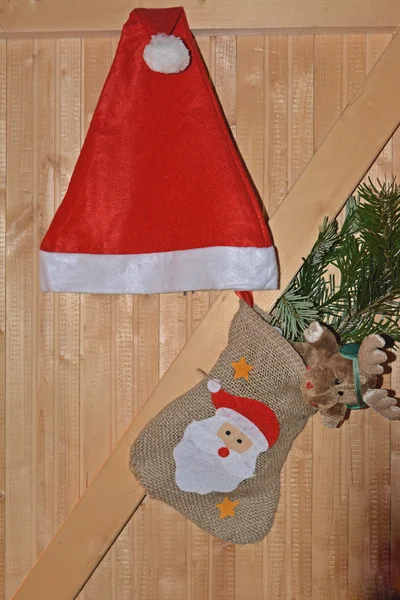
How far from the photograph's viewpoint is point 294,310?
130cm

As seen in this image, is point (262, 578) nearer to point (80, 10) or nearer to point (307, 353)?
point (307, 353)

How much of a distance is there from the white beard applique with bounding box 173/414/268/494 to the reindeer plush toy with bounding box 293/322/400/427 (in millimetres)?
151

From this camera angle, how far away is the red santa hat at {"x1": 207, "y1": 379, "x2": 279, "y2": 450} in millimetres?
1219

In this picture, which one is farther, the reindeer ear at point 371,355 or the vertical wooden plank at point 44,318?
the vertical wooden plank at point 44,318

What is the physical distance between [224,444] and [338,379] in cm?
25

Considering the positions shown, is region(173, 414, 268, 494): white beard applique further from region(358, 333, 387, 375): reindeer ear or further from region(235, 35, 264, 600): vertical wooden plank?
region(235, 35, 264, 600): vertical wooden plank

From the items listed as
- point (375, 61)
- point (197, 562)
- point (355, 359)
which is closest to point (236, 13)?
point (375, 61)

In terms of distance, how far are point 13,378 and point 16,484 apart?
0.76 feet

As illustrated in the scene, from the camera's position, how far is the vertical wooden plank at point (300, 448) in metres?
1.39

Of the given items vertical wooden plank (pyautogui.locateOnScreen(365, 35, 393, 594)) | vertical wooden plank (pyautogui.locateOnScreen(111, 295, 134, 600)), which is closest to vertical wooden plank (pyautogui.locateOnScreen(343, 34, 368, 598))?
vertical wooden plank (pyautogui.locateOnScreen(365, 35, 393, 594))

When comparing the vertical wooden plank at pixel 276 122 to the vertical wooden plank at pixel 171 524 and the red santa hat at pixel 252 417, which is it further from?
the red santa hat at pixel 252 417

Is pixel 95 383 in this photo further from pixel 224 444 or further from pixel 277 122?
pixel 277 122

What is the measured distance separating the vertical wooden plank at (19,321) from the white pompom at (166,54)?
359 millimetres

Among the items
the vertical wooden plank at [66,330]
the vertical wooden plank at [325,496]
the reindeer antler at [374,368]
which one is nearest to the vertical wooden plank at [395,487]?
the vertical wooden plank at [325,496]
